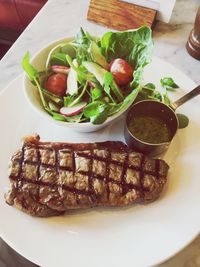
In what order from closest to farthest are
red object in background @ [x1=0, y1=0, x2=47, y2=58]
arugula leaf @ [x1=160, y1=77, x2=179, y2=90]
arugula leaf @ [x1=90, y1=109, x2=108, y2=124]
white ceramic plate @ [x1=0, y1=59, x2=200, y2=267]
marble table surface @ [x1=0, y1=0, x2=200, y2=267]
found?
white ceramic plate @ [x1=0, y1=59, x2=200, y2=267] → arugula leaf @ [x1=90, y1=109, x2=108, y2=124] → arugula leaf @ [x1=160, y1=77, x2=179, y2=90] → marble table surface @ [x1=0, y1=0, x2=200, y2=267] → red object in background @ [x1=0, y1=0, x2=47, y2=58]

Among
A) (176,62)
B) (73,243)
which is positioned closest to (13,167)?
(73,243)

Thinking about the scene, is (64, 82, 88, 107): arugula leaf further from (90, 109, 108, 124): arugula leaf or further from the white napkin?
the white napkin

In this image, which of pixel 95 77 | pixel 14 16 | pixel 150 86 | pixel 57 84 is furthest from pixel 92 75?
pixel 14 16

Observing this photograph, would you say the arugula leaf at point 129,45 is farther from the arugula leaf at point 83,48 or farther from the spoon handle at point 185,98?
the spoon handle at point 185,98

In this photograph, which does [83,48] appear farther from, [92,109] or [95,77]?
[92,109]

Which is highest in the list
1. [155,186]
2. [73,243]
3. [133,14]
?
[133,14]

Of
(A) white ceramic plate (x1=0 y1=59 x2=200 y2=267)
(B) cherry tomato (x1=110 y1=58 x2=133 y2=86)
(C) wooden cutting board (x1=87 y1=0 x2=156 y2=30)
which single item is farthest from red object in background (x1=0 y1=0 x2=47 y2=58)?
(A) white ceramic plate (x1=0 y1=59 x2=200 y2=267)

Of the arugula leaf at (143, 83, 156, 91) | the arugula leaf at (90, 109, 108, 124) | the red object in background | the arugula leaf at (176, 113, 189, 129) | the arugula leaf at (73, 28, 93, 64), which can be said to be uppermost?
the arugula leaf at (73, 28, 93, 64)

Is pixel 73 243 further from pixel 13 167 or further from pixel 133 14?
pixel 133 14

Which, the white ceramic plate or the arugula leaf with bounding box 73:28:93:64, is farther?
the arugula leaf with bounding box 73:28:93:64
